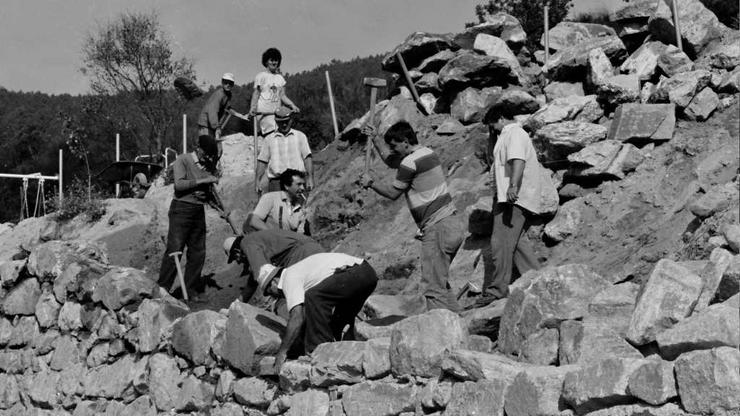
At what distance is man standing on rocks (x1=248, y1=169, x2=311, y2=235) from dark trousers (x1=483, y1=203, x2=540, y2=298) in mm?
1665

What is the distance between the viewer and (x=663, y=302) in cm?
489

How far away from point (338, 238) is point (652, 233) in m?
4.50

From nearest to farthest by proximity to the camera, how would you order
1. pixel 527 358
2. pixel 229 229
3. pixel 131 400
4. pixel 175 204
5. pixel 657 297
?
pixel 657 297 → pixel 527 358 → pixel 131 400 → pixel 175 204 → pixel 229 229

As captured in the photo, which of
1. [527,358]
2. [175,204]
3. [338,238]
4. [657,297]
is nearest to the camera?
[657,297]

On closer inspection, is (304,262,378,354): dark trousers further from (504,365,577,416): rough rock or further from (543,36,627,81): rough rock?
(543,36,627,81): rough rock

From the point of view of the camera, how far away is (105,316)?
30.5ft

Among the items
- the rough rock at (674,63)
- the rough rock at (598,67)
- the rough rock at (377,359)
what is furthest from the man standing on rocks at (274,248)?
the rough rock at (674,63)

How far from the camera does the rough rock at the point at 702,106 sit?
9312 mm

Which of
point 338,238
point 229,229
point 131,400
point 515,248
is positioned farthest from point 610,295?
point 229,229

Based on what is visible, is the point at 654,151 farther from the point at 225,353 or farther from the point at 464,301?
the point at 225,353

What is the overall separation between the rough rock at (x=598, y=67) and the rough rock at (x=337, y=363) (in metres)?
5.50

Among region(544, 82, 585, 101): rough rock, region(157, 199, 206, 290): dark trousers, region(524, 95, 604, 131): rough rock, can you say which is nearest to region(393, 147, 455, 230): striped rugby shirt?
region(524, 95, 604, 131): rough rock

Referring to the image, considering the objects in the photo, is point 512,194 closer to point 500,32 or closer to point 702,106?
point 702,106

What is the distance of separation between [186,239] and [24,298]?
219 cm
